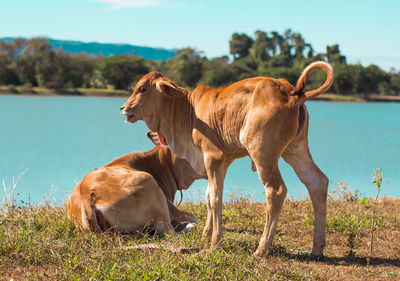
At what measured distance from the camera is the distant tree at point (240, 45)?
470 feet

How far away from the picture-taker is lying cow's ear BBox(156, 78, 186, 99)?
5938 mm

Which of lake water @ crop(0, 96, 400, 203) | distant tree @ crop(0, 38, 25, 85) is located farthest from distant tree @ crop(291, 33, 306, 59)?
lake water @ crop(0, 96, 400, 203)

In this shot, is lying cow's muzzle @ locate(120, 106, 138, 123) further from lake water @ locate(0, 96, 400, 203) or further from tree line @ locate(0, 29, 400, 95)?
tree line @ locate(0, 29, 400, 95)

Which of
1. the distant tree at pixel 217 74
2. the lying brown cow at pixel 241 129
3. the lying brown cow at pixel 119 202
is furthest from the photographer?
the distant tree at pixel 217 74

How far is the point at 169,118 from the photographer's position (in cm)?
620

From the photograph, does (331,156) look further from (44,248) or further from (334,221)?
(44,248)

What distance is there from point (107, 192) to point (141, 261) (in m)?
1.16

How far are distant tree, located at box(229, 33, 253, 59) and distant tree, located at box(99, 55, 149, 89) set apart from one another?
62951 mm

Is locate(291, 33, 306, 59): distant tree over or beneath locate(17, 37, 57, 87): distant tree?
over

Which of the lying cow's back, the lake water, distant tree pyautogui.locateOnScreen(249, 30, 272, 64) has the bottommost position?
the lake water

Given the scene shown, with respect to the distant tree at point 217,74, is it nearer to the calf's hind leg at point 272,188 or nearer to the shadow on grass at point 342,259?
the shadow on grass at point 342,259

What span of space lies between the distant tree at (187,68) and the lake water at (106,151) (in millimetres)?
38857

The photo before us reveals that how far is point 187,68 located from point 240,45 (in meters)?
61.5

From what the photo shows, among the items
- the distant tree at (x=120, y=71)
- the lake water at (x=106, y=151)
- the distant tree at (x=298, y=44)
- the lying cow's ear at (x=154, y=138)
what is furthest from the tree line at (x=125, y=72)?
the lying cow's ear at (x=154, y=138)
